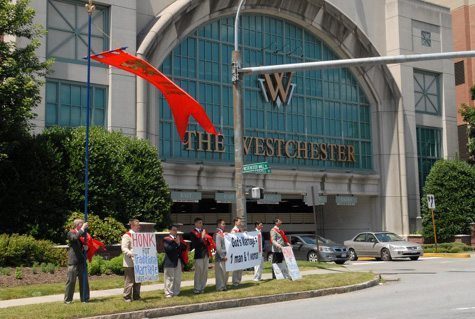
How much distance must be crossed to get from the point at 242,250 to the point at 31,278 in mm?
6051

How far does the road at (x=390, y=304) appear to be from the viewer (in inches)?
501

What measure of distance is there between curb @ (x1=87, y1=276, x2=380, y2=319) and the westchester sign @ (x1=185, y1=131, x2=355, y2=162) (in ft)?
53.1

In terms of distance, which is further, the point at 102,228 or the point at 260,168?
the point at 102,228

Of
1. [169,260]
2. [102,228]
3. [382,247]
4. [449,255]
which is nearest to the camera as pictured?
[169,260]

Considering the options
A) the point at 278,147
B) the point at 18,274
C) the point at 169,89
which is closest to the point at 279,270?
the point at 169,89

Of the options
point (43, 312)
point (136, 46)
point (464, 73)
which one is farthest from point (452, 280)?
point (464, 73)

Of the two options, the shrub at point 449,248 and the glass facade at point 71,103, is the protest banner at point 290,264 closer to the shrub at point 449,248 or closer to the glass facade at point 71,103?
the glass facade at point 71,103

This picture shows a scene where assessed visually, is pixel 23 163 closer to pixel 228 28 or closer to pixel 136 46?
pixel 136 46

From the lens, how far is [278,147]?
37.2 metres

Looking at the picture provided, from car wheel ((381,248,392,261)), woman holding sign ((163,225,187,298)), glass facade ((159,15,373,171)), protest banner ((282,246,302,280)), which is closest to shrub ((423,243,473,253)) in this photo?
car wheel ((381,248,392,261))

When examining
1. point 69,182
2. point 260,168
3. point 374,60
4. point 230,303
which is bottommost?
point 230,303

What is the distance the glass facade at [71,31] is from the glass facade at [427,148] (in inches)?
910

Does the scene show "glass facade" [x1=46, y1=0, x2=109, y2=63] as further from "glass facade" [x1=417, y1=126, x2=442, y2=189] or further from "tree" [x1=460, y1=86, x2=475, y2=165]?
"tree" [x1=460, y1=86, x2=475, y2=165]

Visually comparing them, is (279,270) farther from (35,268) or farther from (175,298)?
(35,268)
